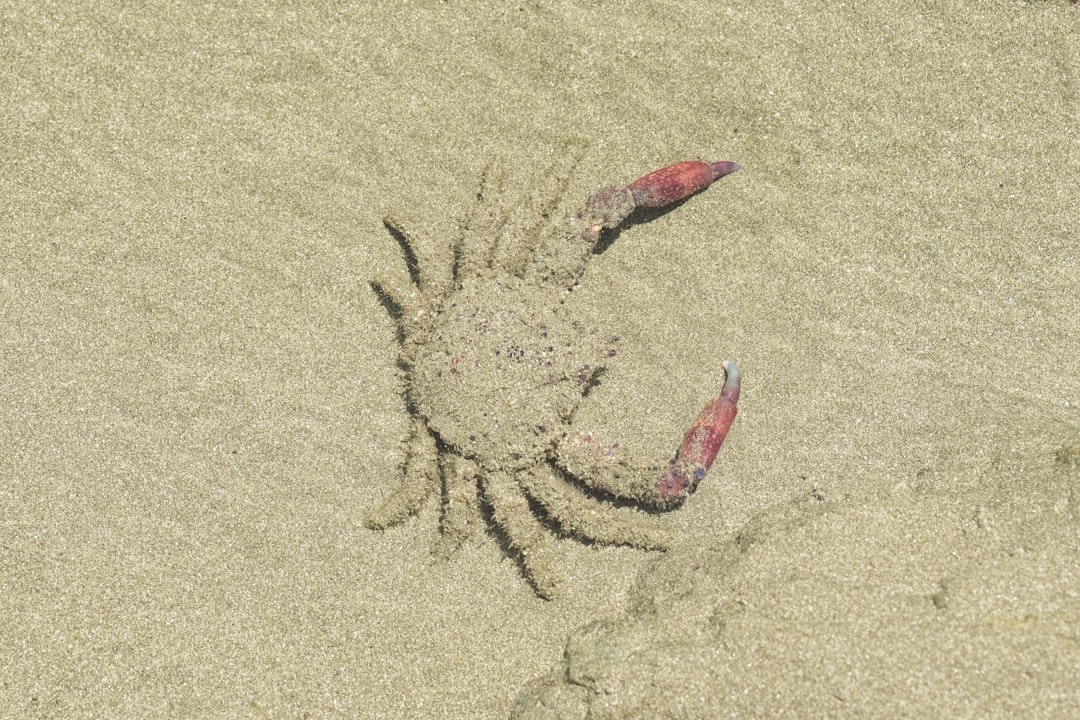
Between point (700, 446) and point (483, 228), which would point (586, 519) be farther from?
point (483, 228)

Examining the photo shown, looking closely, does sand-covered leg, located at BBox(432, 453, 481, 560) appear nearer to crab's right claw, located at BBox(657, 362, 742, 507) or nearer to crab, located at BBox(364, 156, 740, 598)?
crab, located at BBox(364, 156, 740, 598)

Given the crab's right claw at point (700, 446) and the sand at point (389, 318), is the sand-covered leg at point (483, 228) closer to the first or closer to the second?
the sand at point (389, 318)

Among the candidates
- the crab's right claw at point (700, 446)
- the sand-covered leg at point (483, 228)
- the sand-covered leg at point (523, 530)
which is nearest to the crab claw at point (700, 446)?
the crab's right claw at point (700, 446)

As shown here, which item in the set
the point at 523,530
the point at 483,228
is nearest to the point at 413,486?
the point at 523,530

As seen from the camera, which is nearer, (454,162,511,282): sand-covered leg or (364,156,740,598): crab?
(364,156,740,598): crab

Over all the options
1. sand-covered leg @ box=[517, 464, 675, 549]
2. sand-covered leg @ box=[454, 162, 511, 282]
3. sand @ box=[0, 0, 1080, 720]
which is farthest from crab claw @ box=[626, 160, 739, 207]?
sand-covered leg @ box=[517, 464, 675, 549]

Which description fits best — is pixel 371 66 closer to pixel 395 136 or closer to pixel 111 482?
pixel 395 136

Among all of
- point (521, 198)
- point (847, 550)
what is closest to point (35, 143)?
point (521, 198)
